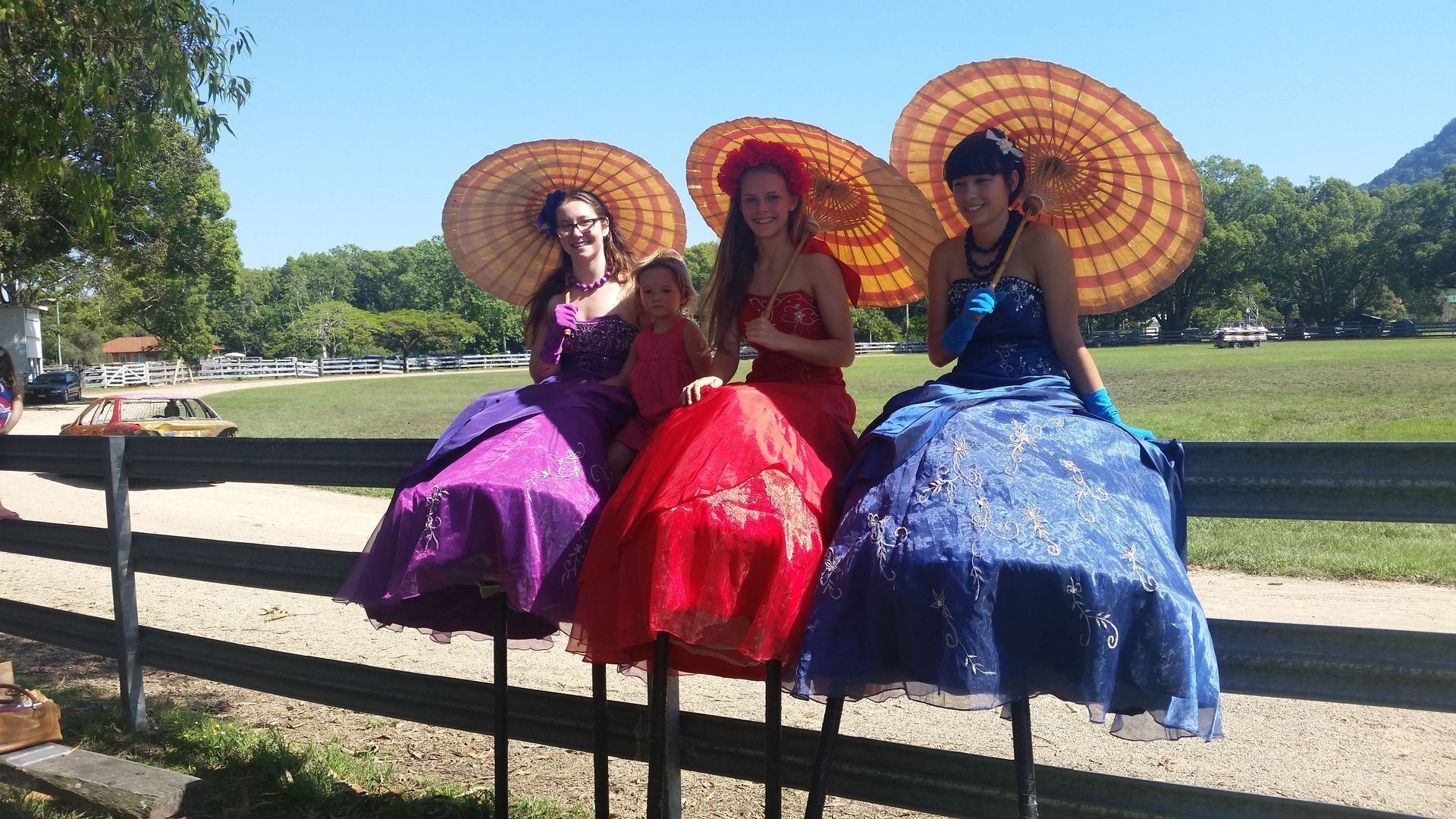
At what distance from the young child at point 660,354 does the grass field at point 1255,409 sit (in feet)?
21.4

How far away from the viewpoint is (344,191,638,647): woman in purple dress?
3.01 m

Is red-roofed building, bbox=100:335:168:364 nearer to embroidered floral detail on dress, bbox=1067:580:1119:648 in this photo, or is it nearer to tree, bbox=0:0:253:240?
tree, bbox=0:0:253:240

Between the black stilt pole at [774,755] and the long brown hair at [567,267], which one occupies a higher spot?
the long brown hair at [567,267]

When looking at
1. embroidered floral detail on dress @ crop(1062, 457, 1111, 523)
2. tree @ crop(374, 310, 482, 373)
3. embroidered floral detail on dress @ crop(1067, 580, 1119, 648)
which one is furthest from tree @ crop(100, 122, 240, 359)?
tree @ crop(374, 310, 482, 373)

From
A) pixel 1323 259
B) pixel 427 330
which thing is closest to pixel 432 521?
pixel 427 330

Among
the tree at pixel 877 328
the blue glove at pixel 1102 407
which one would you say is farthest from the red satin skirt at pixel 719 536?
the tree at pixel 877 328

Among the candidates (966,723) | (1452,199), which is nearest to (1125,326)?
(1452,199)

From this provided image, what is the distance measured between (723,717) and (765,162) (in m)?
1.87

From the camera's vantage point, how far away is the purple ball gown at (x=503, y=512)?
300 cm

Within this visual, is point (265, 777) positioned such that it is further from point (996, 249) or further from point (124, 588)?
point (996, 249)

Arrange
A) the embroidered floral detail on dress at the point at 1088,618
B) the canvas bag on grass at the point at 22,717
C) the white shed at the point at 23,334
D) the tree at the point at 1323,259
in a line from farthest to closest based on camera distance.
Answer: the tree at the point at 1323,259 < the white shed at the point at 23,334 < the canvas bag on grass at the point at 22,717 < the embroidered floral detail on dress at the point at 1088,618

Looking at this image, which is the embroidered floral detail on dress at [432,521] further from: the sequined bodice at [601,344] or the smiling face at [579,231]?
the smiling face at [579,231]

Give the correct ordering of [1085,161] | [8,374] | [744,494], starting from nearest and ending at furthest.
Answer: [744,494], [1085,161], [8,374]

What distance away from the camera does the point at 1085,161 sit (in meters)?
3.37
